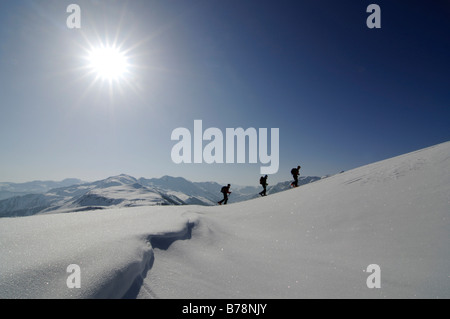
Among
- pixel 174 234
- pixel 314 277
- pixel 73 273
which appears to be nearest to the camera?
pixel 73 273

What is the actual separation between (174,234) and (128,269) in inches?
60.9

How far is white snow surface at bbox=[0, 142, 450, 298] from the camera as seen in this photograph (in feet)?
7.74

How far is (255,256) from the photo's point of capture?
3725 millimetres

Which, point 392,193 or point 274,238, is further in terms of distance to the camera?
point 392,193

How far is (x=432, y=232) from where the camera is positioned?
380cm

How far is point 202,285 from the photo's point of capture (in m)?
2.67

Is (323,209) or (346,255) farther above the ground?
(323,209)

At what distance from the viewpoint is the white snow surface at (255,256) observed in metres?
2.36

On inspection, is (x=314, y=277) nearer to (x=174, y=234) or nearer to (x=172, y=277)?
(x=172, y=277)

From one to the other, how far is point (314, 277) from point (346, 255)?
1123 mm
